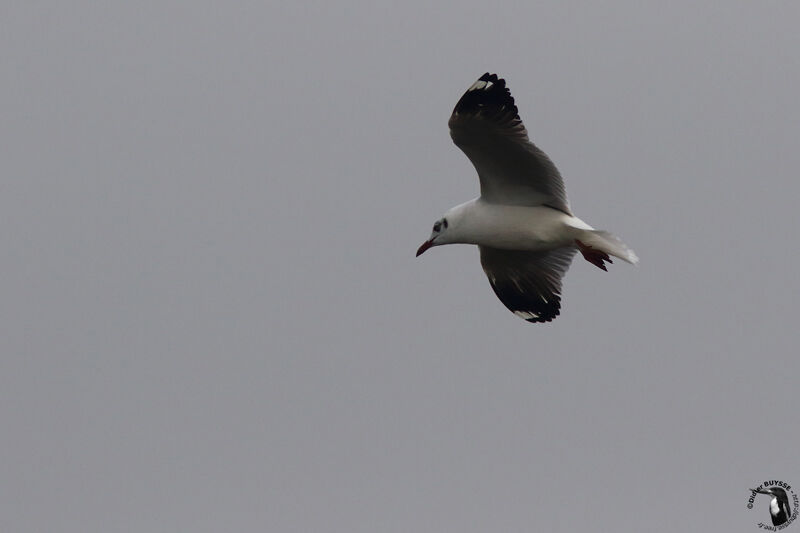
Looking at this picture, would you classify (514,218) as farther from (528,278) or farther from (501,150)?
(528,278)

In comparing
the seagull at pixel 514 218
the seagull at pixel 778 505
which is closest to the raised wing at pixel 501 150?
the seagull at pixel 514 218

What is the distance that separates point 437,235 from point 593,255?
183 centimetres

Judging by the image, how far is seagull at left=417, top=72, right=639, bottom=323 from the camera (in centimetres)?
1596

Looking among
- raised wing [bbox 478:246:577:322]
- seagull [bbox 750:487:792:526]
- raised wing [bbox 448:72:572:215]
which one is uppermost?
raised wing [bbox 448:72:572:215]

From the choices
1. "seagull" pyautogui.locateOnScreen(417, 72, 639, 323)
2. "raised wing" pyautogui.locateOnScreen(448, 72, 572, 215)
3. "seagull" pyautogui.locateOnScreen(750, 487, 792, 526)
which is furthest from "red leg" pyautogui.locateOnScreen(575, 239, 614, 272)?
"seagull" pyautogui.locateOnScreen(750, 487, 792, 526)

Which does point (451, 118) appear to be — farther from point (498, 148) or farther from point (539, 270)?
point (539, 270)

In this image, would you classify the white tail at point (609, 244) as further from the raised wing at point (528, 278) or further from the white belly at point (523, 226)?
the raised wing at point (528, 278)

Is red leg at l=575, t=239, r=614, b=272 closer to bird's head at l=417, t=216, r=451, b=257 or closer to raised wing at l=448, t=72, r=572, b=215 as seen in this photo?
raised wing at l=448, t=72, r=572, b=215

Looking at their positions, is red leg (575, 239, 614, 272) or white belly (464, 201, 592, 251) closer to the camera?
red leg (575, 239, 614, 272)

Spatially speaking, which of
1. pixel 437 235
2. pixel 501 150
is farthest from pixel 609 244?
pixel 437 235

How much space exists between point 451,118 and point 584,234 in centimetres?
179

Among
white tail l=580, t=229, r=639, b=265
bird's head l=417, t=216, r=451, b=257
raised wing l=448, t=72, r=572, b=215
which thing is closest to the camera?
raised wing l=448, t=72, r=572, b=215

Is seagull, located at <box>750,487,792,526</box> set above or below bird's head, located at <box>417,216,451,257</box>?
below

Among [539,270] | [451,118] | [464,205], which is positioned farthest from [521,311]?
[451,118]
